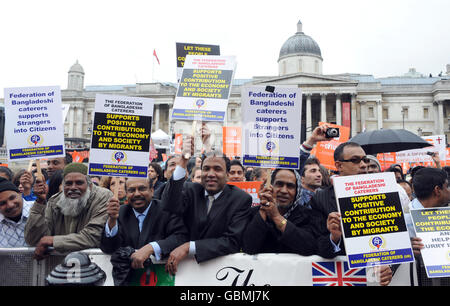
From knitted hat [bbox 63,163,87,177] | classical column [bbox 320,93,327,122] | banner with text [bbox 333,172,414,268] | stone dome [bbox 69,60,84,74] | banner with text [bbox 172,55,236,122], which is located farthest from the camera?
stone dome [bbox 69,60,84,74]

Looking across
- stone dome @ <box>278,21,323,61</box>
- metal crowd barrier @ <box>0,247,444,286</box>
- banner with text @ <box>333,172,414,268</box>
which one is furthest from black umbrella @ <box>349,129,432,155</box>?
stone dome @ <box>278,21,323,61</box>

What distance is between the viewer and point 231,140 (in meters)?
11.4

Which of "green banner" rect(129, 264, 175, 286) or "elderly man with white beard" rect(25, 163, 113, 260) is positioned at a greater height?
"elderly man with white beard" rect(25, 163, 113, 260)

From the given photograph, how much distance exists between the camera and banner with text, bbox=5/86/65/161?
4402mm

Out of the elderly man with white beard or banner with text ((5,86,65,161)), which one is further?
banner with text ((5,86,65,161))

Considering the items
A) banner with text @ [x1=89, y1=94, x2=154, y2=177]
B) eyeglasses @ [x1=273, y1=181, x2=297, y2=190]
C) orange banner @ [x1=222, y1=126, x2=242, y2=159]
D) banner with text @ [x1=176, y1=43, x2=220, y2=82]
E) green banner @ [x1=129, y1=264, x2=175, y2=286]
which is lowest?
green banner @ [x1=129, y1=264, x2=175, y2=286]

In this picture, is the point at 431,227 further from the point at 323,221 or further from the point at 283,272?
the point at 283,272

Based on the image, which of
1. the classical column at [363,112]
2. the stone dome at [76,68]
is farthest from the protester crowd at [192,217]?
the stone dome at [76,68]

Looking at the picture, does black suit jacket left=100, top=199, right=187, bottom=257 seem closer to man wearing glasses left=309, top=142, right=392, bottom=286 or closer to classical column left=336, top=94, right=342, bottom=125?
man wearing glasses left=309, top=142, right=392, bottom=286

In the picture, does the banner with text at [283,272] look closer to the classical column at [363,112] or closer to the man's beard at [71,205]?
the man's beard at [71,205]

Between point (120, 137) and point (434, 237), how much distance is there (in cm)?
283

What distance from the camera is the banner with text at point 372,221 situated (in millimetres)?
2930

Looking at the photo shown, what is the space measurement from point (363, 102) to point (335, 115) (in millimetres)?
3849

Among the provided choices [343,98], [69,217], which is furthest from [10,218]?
[343,98]
